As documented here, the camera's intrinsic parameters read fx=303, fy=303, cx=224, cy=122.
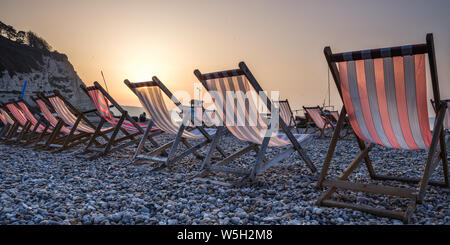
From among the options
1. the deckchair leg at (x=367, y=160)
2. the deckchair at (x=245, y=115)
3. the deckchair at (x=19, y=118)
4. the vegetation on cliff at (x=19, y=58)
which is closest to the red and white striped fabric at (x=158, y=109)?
the deckchair at (x=245, y=115)

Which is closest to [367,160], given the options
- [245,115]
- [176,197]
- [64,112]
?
[245,115]

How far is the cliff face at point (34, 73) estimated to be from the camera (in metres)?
24.9

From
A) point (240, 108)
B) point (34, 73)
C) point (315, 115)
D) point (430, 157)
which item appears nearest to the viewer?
point (430, 157)

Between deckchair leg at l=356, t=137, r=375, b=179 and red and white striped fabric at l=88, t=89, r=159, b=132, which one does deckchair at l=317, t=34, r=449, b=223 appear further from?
red and white striped fabric at l=88, t=89, r=159, b=132

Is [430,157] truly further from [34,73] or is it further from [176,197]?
[34,73]

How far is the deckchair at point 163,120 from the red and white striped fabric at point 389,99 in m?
2.20

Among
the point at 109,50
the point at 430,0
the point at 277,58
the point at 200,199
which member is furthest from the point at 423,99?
the point at 109,50

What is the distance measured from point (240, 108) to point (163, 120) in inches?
61.7

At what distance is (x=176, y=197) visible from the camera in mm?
2807

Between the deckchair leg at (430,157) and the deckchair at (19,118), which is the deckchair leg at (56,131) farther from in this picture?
the deckchair leg at (430,157)
